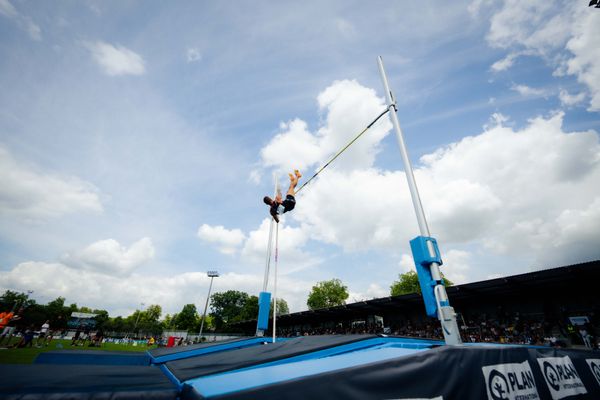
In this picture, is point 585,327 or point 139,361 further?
point 585,327

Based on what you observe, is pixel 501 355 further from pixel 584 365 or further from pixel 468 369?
pixel 584 365

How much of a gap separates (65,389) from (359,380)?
4.82 feet

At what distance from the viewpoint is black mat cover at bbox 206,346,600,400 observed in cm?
139

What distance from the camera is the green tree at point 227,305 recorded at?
61812 mm

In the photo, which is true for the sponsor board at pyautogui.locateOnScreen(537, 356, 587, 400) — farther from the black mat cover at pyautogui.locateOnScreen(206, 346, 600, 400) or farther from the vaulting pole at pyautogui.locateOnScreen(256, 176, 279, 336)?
the vaulting pole at pyautogui.locateOnScreen(256, 176, 279, 336)

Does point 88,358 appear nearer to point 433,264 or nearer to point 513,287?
point 433,264

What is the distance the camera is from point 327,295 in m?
46.9

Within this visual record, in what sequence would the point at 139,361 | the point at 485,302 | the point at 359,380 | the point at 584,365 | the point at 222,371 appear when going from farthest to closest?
1. the point at 485,302
2. the point at 139,361
3. the point at 584,365
4. the point at 222,371
5. the point at 359,380

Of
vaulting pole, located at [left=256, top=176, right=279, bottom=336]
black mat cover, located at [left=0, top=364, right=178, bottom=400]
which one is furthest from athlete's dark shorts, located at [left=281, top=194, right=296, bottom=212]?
black mat cover, located at [left=0, top=364, right=178, bottom=400]

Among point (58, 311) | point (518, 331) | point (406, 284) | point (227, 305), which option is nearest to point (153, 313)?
point (58, 311)

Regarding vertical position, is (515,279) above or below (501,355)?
above

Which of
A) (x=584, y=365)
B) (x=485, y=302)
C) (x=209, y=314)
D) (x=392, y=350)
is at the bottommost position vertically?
(x=584, y=365)

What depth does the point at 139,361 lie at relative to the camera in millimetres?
4297

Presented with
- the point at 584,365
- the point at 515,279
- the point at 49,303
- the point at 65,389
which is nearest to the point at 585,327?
the point at 515,279
